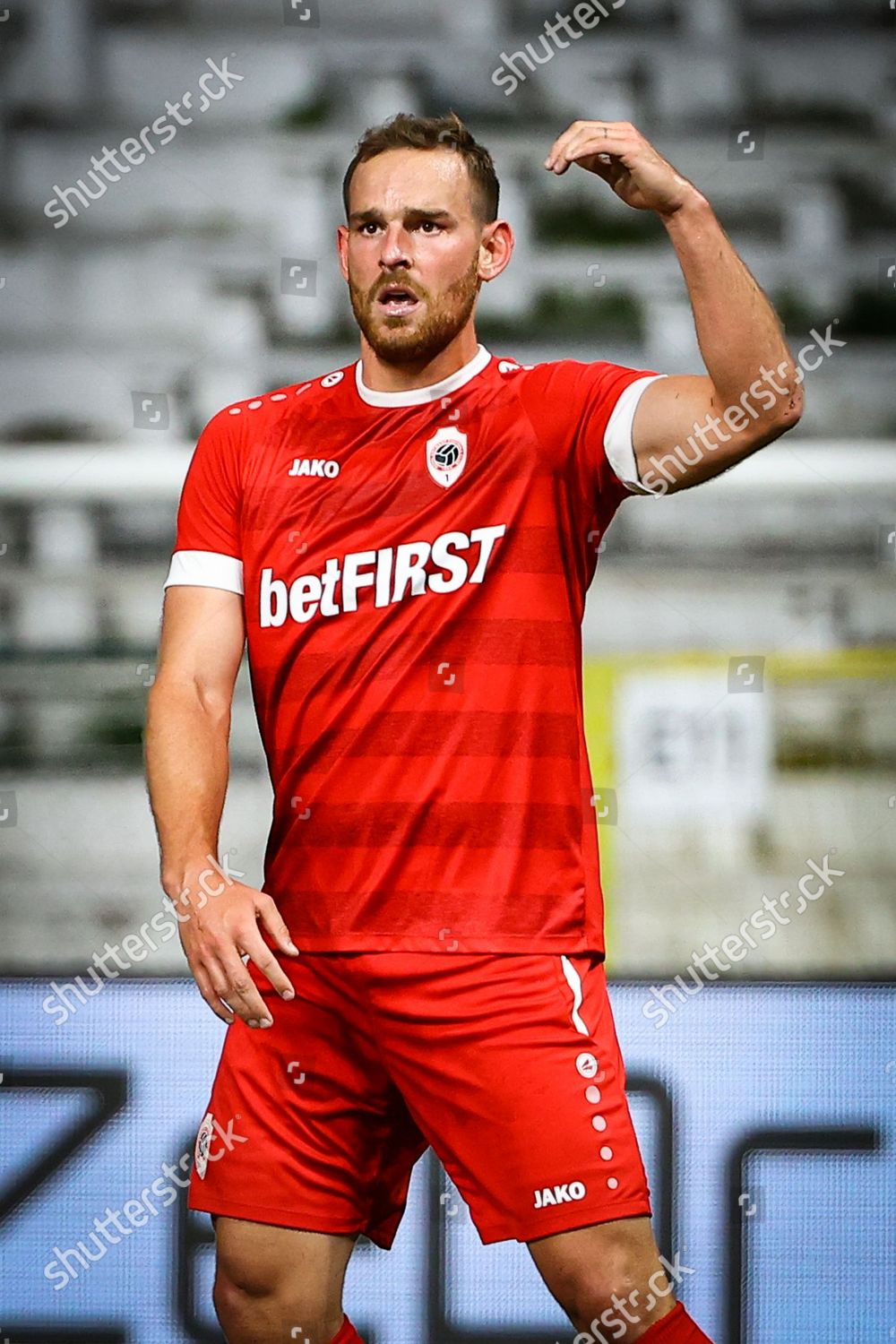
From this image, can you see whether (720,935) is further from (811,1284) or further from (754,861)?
(811,1284)

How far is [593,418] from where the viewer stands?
1.66m

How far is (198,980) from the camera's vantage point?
153 centimetres

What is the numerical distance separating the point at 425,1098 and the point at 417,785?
0.32 m

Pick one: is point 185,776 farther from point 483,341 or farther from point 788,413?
point 483,341

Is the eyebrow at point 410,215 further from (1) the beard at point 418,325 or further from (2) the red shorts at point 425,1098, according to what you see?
(2) the red shorts at point 425,1098

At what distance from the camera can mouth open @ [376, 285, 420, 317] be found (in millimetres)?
1723

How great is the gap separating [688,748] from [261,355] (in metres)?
1.04
